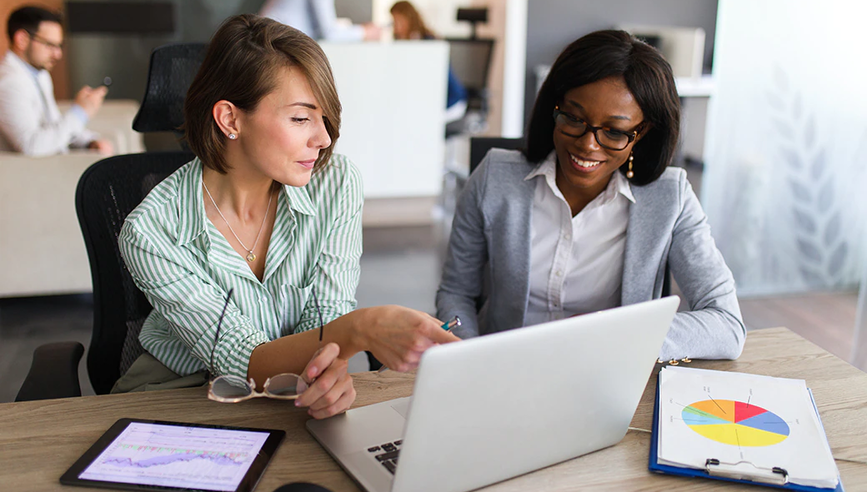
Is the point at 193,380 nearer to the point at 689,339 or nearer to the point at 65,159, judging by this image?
the point at 689,339

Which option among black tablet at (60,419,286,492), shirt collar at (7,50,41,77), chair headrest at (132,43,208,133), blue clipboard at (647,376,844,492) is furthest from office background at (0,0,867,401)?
blue clipboard at (647,376,844,492)

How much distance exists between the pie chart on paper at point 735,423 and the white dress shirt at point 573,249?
48 centimetres

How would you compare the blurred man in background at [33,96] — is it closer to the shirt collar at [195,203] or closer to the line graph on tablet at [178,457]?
the shirt collar at [195,203]

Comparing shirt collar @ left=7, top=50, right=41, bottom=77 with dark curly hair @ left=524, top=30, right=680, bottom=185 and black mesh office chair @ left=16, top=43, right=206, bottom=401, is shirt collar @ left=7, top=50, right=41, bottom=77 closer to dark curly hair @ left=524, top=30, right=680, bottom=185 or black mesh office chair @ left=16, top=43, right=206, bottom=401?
black mesh office chair @ left=16, top=43, right=206, bottom=401

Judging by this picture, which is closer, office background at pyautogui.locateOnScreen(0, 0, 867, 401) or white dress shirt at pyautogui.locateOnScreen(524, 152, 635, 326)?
white dress shirt at pyautogui.locateOnScreen(524, 152, 635, 326)

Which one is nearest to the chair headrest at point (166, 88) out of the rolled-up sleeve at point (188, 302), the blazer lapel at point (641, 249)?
the rolled-up sleeve at point (188, 302)

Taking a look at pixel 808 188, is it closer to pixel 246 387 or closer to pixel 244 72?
pixel 244 72

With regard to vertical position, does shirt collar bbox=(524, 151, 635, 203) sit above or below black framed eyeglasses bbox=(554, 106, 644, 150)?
below

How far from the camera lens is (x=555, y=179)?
1560mm

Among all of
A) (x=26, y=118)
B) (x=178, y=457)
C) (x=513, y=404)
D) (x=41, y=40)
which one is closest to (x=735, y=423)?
(x=513, y=404)

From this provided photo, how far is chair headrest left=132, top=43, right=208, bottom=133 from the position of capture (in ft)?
4.69

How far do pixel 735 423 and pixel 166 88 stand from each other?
119 centimetres

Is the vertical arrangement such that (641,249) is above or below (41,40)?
below

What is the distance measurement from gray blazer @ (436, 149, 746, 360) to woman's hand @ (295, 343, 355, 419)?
44cm
